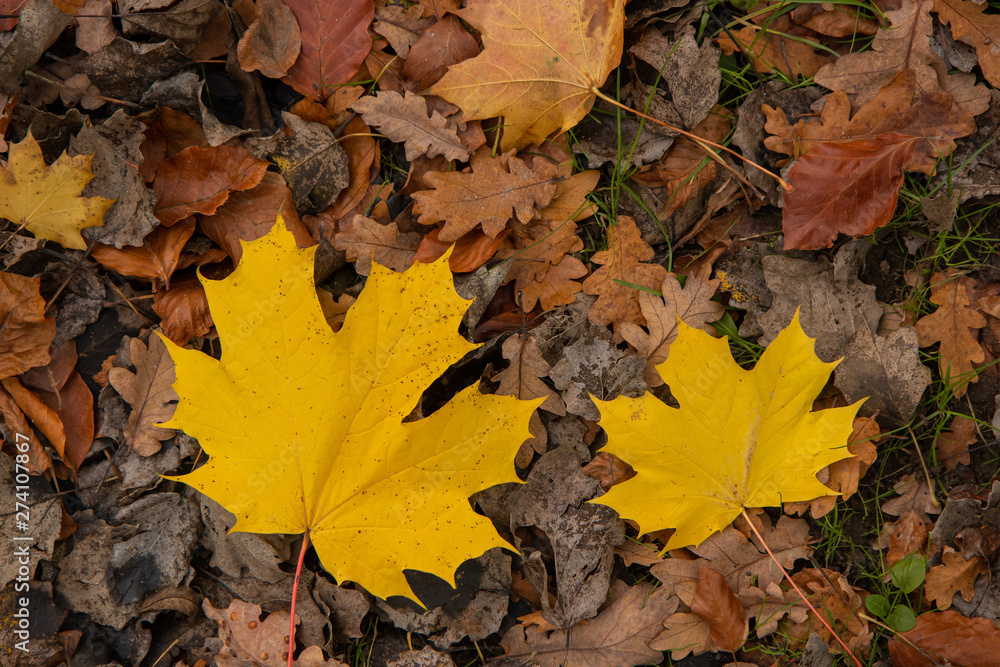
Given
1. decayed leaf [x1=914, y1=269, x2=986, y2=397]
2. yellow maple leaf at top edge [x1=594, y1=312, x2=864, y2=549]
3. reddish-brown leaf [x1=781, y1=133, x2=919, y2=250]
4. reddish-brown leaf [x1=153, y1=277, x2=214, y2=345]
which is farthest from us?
reddish-brown leaf [x1=153, y1=277, x2=214, y2=345]

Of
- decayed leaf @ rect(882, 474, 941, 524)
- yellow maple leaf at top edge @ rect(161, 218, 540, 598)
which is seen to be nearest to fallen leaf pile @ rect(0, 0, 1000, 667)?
decayed leaf @ rect(882, 474, 941, 524)

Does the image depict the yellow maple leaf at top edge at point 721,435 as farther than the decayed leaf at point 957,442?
No

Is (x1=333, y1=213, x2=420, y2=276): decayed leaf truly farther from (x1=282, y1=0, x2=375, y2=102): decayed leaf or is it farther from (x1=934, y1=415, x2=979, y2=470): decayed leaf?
(x1=934, y1=415, x2=979, y2=470): decayed leaf

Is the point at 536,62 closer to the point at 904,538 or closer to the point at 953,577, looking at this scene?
the point at 904,538

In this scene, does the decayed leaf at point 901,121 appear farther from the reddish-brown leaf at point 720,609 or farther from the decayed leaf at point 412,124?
the reddish-brown leaf at point 720,609

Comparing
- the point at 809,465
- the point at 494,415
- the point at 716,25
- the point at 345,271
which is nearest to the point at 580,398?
the point at 494,415

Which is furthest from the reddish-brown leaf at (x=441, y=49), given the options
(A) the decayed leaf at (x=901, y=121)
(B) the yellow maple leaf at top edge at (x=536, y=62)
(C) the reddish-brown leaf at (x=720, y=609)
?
(C) the reddish-brown leaf at (x=720, y=609)

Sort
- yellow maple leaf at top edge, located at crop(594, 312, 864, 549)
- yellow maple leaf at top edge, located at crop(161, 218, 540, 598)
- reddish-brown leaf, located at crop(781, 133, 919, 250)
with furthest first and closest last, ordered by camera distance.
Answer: reddish-brown leaf, located at crop(781, 133, 919, 250), yellow maple leaf at top edge, located at crop(594, 312, 864, 549), yellow maple leaf at top edge, located at crop(161, 218, 540, 598)
